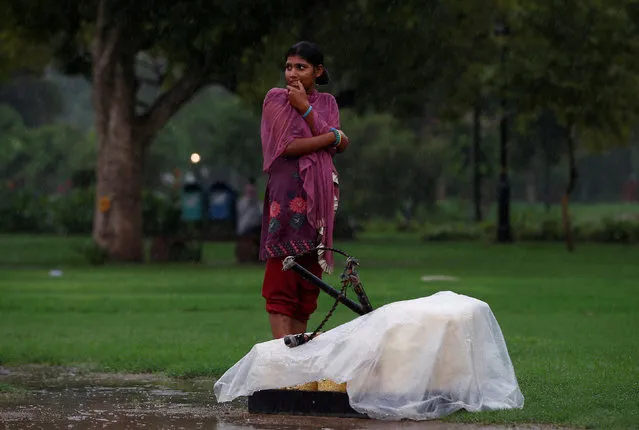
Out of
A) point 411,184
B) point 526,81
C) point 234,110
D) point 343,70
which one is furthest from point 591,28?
point 234,110

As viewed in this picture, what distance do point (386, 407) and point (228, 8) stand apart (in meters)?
21.2

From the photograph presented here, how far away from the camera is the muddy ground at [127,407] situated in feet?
28.9

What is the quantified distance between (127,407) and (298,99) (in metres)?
2.05

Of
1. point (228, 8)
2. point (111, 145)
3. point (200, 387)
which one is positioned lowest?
point (200, 387)

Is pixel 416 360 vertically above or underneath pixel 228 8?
underneath

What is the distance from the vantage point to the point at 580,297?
70.4 feet

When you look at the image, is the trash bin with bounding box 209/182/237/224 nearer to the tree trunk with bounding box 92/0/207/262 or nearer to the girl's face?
the tree trunk with bounding box 92/0/207/262

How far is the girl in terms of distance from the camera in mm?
9484

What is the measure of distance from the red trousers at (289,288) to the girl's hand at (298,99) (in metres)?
0.84

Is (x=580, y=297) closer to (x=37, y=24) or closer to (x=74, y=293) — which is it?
(x=74, y=293)

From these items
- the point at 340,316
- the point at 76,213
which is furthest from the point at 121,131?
the point at 76,213

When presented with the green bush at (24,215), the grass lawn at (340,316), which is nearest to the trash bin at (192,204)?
the grass lawn at (340,316)

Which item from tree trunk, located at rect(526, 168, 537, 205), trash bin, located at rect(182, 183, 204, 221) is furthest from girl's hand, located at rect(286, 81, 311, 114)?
tree trunk, located at rect(526, 168, 537, 205)

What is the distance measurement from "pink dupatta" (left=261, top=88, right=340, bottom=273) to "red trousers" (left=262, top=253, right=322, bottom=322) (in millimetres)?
119
